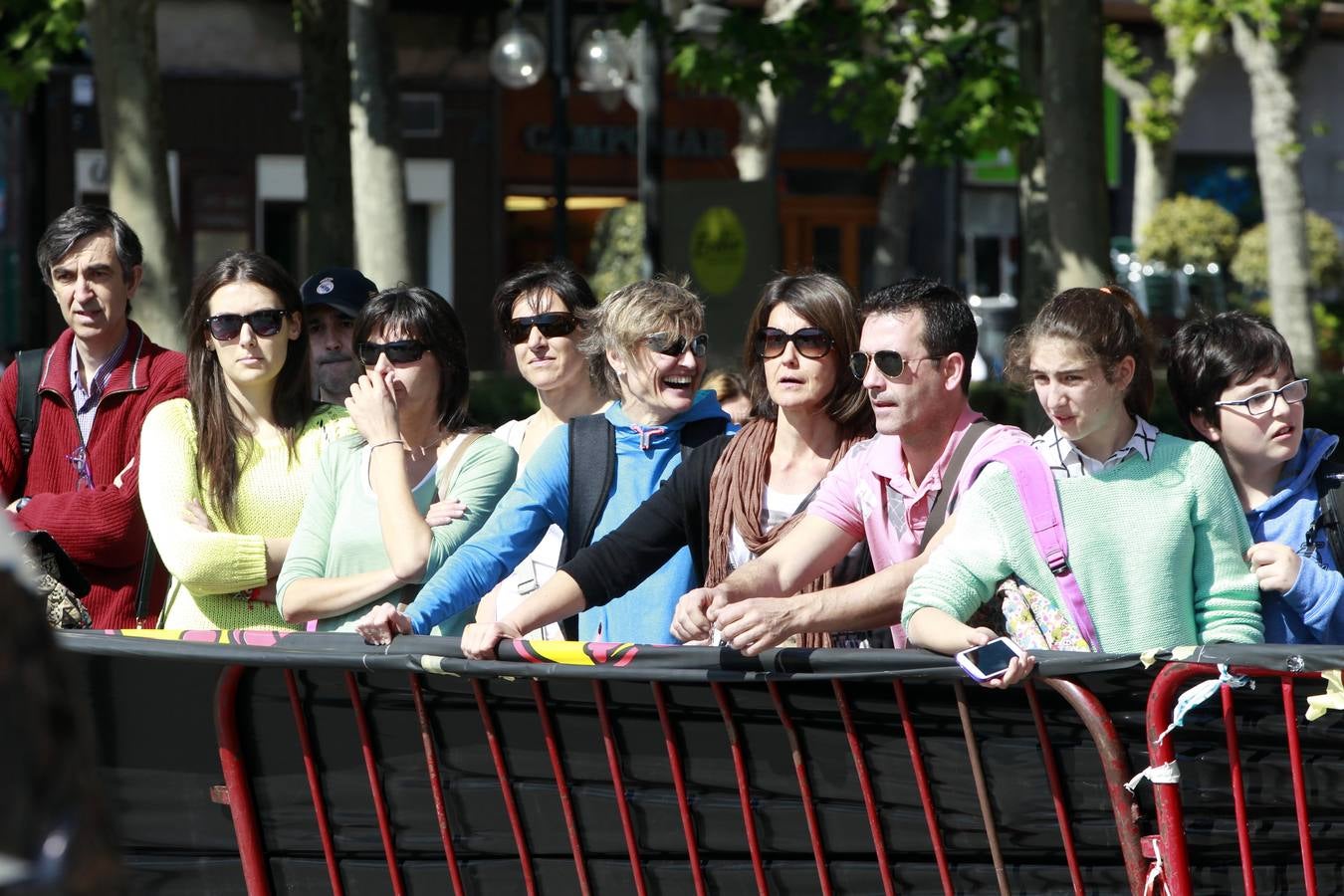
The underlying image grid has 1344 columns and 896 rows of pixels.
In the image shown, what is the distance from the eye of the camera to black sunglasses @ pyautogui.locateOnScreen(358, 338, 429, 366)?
4.75m

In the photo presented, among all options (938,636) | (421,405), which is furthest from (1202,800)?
(421,405)

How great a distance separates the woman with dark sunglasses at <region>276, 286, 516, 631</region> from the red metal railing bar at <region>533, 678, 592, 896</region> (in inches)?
26.9

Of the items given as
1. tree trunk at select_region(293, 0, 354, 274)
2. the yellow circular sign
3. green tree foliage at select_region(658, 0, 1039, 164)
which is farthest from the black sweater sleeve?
green tree foliage at select_region(658, 0, 1039, 164)

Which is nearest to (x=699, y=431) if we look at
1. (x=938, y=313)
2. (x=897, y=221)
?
(x=938, y=313)

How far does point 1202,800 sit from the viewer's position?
137 inches

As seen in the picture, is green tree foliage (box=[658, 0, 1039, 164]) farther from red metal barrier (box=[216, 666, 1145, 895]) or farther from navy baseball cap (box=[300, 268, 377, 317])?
red metal barrier (box=[216, 666, 1145, 895])

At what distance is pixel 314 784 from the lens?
3998 mm

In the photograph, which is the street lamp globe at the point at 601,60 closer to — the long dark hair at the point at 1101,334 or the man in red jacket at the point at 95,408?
the man in red jacket at the point at 95,408

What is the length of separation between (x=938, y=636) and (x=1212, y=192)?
28.7 meters

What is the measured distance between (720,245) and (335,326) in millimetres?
5907

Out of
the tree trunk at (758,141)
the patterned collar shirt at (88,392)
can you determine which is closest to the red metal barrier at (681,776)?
the patterned collar shirt at (88,392)

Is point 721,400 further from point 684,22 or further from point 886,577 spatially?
point 684,22

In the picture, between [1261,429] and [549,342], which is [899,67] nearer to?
[549,342]

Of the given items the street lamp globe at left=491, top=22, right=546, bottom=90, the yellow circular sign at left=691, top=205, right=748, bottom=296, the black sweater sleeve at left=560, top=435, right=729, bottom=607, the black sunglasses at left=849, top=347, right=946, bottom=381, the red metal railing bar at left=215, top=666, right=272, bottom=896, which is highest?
the street lamp globe at left=491, top=22, right=546, bottom=90
